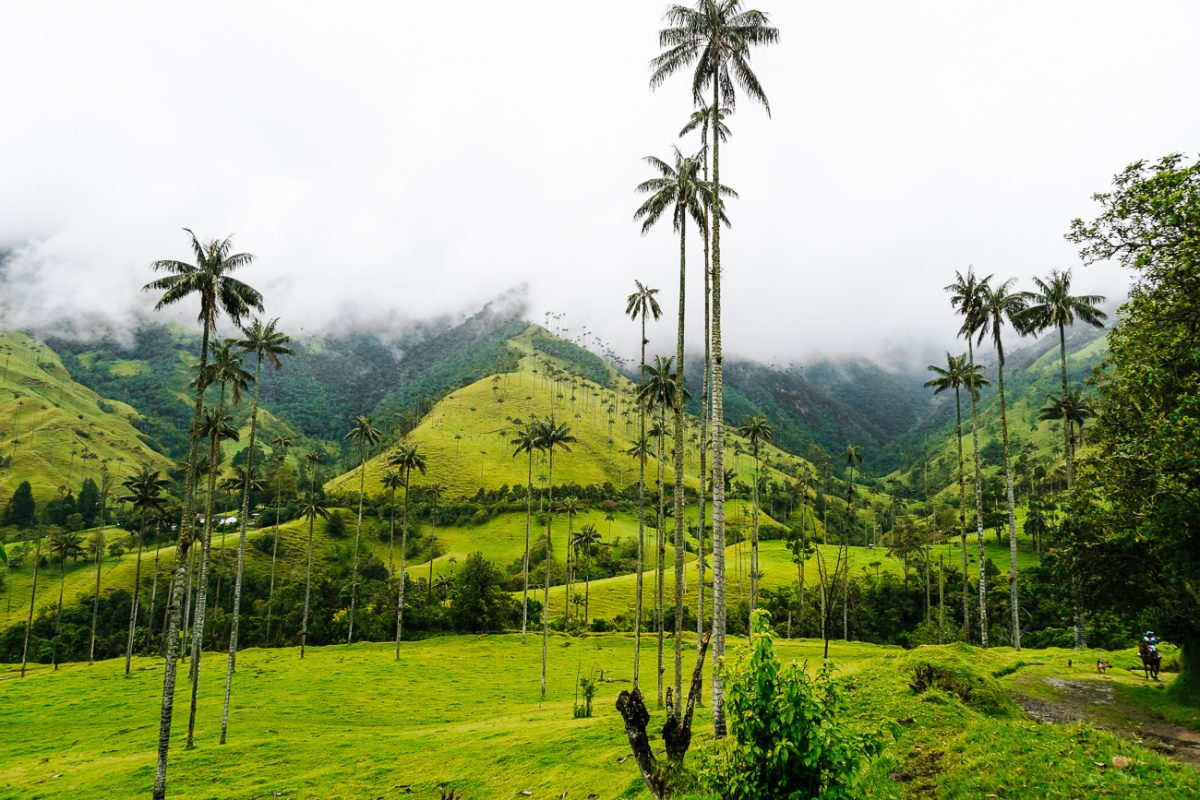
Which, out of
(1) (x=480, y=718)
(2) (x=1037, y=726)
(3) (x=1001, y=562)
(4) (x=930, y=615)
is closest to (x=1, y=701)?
(1) (x=480, y=718)

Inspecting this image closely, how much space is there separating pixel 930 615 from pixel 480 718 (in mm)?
83357

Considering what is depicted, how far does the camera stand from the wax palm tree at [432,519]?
110 meters

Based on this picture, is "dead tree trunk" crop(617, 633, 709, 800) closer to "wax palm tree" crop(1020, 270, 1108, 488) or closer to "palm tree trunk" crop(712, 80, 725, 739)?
"palm tree trunk" crop(712, 80, 725, 739)

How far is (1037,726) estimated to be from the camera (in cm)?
1827

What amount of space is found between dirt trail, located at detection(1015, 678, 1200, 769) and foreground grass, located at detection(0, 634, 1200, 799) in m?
2.20

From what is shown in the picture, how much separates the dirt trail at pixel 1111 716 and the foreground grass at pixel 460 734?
7.21ft

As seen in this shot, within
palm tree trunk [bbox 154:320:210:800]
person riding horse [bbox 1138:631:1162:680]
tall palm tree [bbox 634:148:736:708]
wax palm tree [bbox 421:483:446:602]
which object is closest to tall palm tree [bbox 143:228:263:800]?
palm tree trunk [bbox 154:320:210:800]

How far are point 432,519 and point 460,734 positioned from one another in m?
125

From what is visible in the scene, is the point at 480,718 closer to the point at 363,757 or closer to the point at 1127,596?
the point at 363,757

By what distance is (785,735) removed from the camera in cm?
997

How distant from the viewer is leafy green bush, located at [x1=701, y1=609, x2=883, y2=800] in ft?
32.4

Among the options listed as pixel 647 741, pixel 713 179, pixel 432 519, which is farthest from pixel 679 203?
pixel 432 519

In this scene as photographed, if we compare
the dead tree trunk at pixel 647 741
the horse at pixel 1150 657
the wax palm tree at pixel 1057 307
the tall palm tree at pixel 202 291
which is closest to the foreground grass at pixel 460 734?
the dead tree trunk at pixel 647 741

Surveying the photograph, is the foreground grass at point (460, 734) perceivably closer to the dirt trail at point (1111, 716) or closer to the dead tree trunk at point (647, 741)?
the dead tree trunk at point (647, 741)
